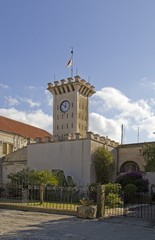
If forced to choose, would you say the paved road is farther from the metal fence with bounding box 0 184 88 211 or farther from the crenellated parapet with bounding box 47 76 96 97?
the crenellated parapet with bounding box 47 76 96 97

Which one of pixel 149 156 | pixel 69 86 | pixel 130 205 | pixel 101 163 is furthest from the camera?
pixel 69 86

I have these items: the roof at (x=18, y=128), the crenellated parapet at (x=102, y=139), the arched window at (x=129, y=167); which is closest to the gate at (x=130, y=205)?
the crenellated parapet at (x=102, y=139)

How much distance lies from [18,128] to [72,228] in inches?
1341

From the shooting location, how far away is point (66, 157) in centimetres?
2970

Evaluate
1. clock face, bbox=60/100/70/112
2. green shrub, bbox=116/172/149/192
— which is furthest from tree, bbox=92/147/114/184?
clock face, bbox=60/100/70/112

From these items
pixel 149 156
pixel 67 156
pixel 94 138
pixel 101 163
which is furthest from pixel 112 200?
pixel 67 156

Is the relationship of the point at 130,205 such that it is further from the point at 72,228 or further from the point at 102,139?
the point at 102,139

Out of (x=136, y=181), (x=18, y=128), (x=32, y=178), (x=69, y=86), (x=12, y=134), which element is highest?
(x=69, y=86)

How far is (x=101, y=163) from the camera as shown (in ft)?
93.7

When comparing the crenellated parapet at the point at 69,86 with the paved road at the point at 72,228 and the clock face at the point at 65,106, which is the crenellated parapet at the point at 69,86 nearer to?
the clock face at the point at 65,106

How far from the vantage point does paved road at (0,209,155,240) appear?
403 inches

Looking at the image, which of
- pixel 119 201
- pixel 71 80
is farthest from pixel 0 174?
pixel 119 201

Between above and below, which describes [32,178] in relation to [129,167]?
below

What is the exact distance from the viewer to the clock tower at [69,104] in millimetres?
44812
